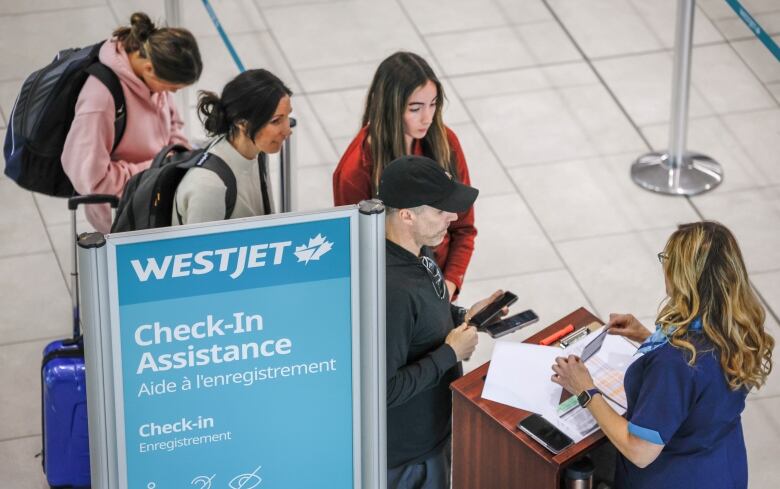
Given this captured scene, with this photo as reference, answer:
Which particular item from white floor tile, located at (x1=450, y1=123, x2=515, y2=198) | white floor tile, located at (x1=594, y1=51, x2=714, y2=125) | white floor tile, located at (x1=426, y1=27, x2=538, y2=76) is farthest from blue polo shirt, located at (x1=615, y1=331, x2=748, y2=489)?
white floor tile, located at (x1=426, y1=27, x2=538, y2=76)

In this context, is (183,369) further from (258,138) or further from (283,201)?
(283,201)

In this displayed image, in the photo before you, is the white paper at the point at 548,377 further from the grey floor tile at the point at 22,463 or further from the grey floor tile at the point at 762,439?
the grey floor tile at the point at 22,463

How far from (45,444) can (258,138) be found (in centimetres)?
156

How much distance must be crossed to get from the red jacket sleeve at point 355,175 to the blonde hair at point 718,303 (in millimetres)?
1507

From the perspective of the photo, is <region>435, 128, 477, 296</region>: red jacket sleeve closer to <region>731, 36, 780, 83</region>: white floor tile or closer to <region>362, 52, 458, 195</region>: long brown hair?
<region>362, 52, 458, 195</region>: long brown hair

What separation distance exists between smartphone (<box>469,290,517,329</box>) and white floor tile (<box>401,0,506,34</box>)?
4.12 m

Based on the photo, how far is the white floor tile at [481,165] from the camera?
286 inches

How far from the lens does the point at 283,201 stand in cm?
534

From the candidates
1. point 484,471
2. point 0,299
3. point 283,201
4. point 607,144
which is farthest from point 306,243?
point 607,144

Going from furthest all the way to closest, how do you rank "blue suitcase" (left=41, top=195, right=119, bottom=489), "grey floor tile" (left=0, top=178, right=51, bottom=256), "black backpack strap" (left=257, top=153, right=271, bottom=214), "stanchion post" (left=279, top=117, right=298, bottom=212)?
"grey floor tile" (left=0, top=178, right=51, bottom=256) < "stanchion post" (left=279, top=117, right=298, bottom=212) < "blue suitcase" (left=41, top=195, right=119, bottom=489) < "black backpack strap" (left=257, top=153, right=271, bottom=214)

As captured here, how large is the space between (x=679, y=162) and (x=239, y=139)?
350cm

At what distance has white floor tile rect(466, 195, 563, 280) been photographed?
6734 millimetres

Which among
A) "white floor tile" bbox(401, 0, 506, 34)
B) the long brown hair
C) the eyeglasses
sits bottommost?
the eyeglasses

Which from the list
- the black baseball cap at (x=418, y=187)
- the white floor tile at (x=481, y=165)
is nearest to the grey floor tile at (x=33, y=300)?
the white floor tile at (x=481, y=165)
